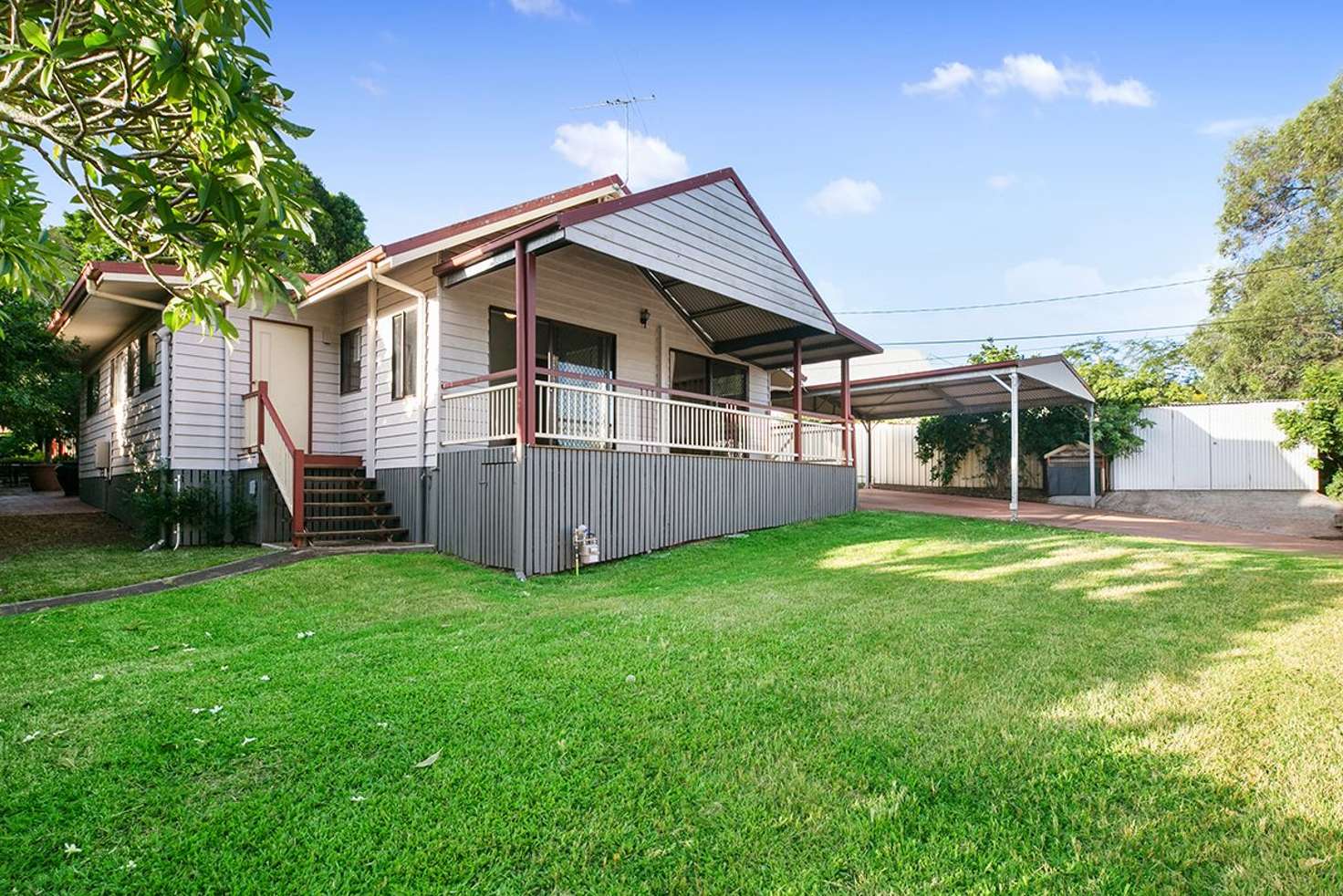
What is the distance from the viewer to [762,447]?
455 inches

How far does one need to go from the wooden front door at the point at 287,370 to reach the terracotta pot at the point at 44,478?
14.4 meters

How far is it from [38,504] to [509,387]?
46.0 ft

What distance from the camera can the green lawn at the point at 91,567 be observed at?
22.2 ft

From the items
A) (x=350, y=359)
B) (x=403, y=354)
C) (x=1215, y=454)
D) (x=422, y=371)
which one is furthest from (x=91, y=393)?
(x=1215, y=454)

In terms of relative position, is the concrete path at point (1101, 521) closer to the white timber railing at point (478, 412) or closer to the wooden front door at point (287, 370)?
the white timber railing at point (478, 412)

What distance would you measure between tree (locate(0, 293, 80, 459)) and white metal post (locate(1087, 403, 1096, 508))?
2109 centimetres

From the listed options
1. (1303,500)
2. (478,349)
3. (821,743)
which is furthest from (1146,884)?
(1303,500)

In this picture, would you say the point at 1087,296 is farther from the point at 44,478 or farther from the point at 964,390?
the point at 44,478

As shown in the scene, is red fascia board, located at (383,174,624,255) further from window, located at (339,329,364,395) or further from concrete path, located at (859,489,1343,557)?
concrete path, located at (859,489,1343,557)

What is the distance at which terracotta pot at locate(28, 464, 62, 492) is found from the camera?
19.7 metres

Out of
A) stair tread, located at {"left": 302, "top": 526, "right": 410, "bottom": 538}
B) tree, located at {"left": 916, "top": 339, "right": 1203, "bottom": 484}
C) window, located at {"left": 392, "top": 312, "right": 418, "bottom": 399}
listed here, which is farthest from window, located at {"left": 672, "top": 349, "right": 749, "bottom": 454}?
tree, located at {"left": 916, "top": 339, "right": 1203, "bottom": 484}

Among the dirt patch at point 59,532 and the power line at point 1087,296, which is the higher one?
the power line at point 1087,296

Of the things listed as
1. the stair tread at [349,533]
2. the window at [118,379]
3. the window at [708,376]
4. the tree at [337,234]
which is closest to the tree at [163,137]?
the stair tread at [349,533]

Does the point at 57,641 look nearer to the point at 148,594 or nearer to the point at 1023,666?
the point at 148,594
